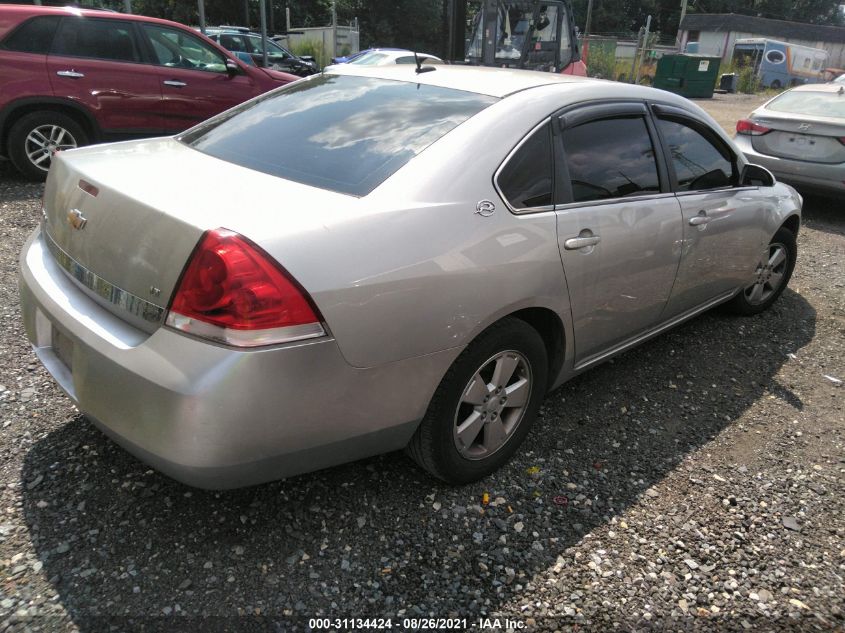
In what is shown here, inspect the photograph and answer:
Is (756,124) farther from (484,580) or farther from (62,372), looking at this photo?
(62,372)

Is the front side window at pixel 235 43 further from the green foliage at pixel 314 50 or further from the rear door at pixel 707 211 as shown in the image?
the rear door at pixel 707 211

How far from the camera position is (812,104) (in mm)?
7914

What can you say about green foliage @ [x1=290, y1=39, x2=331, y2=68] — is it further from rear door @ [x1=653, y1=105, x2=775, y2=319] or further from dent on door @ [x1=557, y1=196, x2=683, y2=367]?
dent on door @ [x1=557, y1=196, x2=683, y2=367]

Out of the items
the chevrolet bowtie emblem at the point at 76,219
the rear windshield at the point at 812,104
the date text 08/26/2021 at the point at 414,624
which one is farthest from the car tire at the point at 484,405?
the rear windshield at the point at 812,104

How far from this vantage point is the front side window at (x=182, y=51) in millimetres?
7184

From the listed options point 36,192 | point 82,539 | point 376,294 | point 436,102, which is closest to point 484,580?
point 376,294

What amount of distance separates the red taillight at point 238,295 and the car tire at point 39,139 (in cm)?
572

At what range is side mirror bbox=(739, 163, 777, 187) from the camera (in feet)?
13.3

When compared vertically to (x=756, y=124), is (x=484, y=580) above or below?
below

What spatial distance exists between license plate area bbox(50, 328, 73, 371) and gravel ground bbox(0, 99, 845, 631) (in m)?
0.53

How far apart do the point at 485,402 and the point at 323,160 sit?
3.72 feet

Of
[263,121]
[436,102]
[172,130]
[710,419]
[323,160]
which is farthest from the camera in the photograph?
[172,130]

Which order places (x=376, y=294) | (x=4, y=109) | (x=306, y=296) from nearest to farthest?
(x=306, y=296) → (x=376, y=294) → (x=4, y=109)

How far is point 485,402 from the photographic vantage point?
103 inches
